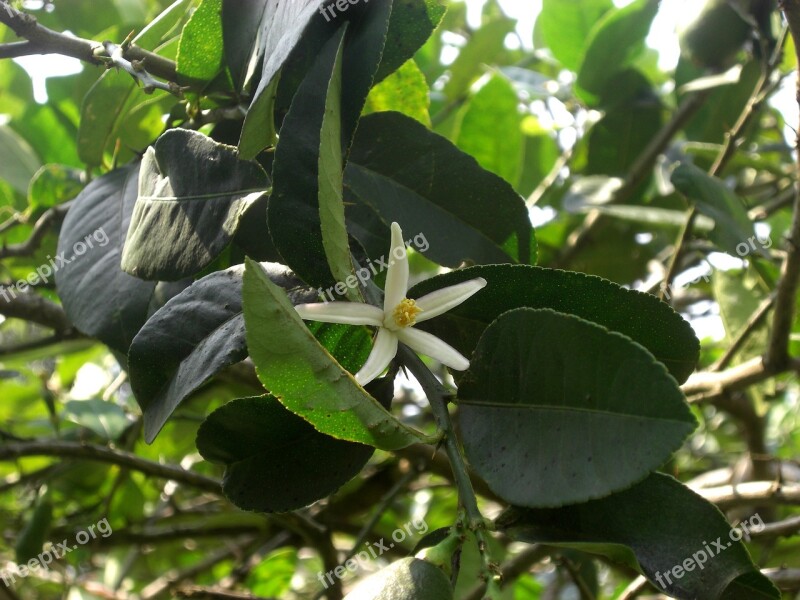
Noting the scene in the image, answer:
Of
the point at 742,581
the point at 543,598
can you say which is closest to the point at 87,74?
the point at 742,581

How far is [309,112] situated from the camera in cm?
58

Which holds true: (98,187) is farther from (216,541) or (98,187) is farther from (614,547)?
(216,541)

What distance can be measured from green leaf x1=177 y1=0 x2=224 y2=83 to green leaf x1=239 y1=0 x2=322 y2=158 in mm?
68

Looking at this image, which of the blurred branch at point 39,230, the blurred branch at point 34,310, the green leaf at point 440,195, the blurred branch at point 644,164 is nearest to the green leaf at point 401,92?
the green leaf at point 440,195

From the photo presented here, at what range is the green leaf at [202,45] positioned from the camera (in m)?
0.74

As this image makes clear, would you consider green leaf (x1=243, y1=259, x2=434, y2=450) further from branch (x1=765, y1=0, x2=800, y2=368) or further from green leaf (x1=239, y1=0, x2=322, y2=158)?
branch (x1=765, y1=0, x2=800, y2=368)

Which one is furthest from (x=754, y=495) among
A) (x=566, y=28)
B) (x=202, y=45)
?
(x=566, y=28)

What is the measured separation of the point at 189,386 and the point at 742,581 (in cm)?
40

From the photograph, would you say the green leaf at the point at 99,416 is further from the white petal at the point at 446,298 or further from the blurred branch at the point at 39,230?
the white petal at the point at 446,298

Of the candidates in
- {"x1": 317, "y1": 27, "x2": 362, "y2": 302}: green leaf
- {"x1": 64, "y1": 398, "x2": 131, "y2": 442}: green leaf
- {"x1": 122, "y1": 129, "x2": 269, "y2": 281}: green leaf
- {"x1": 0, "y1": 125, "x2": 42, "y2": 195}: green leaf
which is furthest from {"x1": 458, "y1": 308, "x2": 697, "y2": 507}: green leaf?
{"x1": 0, "y1": 125, "x2": 42, "y2": 195}: green leaf

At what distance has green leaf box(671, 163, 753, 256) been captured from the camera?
1035 millimetres

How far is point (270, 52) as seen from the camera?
645 millimetres

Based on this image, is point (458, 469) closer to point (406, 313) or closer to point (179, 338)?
point (406, 313)

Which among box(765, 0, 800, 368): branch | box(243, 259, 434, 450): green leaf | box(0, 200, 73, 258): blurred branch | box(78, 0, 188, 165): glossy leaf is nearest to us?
box(243, 259, 434, 450): green leaf
